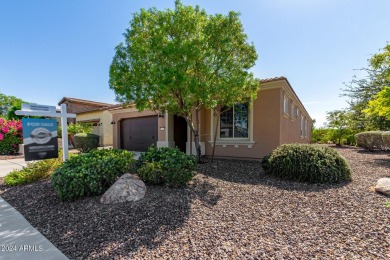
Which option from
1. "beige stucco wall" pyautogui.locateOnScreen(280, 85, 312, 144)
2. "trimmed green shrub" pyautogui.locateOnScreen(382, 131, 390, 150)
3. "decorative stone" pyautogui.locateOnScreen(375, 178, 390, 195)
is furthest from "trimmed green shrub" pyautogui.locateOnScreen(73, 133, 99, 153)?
"trimmed green shrub" pyautogui.locateOnScreen(382, 131, 390, 150)

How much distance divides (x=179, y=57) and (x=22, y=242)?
4.70 metres

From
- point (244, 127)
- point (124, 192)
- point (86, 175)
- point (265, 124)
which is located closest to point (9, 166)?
point (86, 175)

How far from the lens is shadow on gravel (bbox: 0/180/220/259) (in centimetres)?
250

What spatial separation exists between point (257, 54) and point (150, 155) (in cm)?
476

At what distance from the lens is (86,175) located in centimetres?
398

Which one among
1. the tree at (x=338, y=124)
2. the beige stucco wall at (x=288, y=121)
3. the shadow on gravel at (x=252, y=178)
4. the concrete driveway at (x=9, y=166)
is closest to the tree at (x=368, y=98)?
the tree at (x=338, y=124)

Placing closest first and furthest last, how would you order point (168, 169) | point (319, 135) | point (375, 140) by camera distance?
point (168, 169) → point (375, 140) → point (319, 135)

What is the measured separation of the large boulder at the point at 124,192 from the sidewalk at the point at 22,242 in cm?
113

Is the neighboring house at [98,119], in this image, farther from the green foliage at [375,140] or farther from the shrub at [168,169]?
the green foliage at [375,140]

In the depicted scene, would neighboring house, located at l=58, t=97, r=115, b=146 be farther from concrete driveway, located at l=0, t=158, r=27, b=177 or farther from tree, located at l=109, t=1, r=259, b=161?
tree, located at l=109, t=1, r=259, b=161

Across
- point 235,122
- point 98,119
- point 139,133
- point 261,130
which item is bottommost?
point 139,133

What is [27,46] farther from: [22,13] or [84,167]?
[84,167]

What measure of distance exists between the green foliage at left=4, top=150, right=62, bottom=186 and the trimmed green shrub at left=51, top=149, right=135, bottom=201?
7.28ft

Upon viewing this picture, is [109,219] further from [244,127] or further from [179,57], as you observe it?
[244,127]
